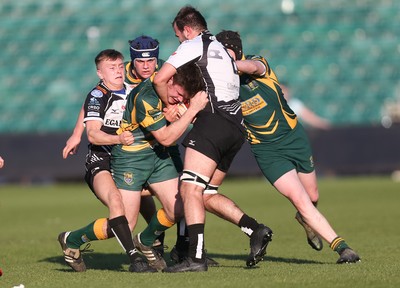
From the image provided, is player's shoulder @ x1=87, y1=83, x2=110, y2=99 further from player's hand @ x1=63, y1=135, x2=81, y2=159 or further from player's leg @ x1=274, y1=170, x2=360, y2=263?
player's leg @ x1=274, y1=170, x2=360, y2=263

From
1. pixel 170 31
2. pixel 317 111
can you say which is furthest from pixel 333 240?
pixel 170 31

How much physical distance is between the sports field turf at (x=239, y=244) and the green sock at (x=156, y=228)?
380 millimetres

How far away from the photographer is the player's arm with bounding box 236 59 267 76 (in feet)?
29.0

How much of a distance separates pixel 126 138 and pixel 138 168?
489 mm

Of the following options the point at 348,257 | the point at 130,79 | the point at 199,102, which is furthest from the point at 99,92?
the point at 348,257

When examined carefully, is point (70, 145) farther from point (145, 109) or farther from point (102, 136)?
point (145, 109)

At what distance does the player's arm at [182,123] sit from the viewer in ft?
27.2

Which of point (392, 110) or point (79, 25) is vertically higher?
point (79, 25)

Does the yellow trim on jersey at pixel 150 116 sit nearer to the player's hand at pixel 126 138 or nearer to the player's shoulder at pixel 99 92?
the player's hand at pixel 126 138

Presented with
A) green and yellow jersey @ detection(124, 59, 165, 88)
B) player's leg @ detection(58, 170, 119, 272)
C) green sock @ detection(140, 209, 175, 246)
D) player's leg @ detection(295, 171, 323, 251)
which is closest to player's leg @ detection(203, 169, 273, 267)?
green sock @ detection(140, 209, 175, 246)

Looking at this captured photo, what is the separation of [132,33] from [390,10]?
7665 millimetres

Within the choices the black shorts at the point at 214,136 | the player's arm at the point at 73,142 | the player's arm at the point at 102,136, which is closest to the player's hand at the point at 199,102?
the black shorts at the point at 214,136

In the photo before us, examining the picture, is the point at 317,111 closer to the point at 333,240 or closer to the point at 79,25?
the point at 79,25

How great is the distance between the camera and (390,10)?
2811 cm
